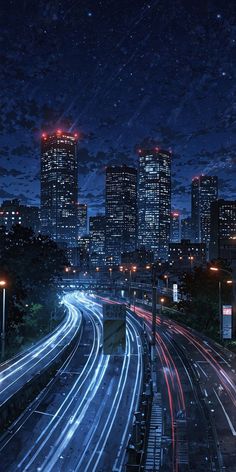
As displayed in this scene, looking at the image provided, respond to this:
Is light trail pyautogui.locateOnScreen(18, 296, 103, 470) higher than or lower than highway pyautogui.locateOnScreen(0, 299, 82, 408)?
lower

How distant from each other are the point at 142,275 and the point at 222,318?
119 meters

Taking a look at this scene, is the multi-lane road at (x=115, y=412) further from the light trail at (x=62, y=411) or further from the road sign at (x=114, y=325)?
the road sign at (x=114, y=325)

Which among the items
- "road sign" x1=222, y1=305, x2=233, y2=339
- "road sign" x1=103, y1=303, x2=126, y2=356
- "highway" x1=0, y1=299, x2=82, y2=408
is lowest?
"highway" x1=0, y1=299, x2=82, y2=408

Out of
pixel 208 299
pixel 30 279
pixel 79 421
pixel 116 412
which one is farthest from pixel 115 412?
pixel 30 279

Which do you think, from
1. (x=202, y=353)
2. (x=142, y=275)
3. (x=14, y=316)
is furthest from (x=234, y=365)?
(x=142, y=275)

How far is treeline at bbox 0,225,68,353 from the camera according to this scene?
75.3 metres

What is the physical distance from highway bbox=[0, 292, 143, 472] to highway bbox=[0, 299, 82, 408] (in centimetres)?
205

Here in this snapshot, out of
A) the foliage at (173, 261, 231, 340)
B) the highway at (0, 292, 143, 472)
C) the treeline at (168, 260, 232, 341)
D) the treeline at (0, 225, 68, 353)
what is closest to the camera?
the highway at (0, 292, 143, 472)

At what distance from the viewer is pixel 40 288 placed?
96312 mm

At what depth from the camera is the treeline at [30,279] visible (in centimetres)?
7531

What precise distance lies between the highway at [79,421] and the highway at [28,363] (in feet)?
6.72

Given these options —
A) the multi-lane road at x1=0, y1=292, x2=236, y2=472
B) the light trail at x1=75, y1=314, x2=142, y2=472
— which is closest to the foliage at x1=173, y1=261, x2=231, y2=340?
the multi-lane road at x1=0, y1=292, x2=236, y2=472

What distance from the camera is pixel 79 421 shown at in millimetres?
35344

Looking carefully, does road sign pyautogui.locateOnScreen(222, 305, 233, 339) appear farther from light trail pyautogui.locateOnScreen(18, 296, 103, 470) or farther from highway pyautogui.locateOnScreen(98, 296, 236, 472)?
light trail pyautogui.locateOnScreen(18, 296, 103, 470)
